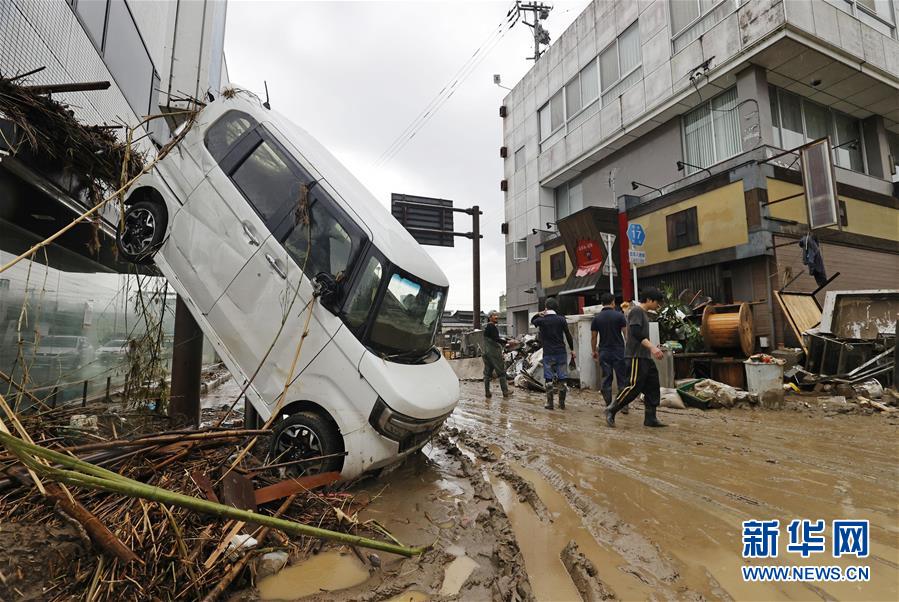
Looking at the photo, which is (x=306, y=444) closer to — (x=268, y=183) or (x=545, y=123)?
(x=268, y=183)

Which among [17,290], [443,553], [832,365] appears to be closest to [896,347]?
[832,365]

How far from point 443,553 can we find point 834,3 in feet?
57.2

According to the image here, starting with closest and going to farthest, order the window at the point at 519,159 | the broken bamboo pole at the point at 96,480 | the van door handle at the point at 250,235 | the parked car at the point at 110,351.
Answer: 1. the broken bamboo pole at the point at 96,480
2. the van door handle at the point at 250,235
3. the parked car at the point at 110,351
4. the window at the point at 519,159

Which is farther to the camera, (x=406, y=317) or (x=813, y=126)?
(x=813, y=126)

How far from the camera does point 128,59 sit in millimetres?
7207

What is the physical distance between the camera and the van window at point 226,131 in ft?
14.1

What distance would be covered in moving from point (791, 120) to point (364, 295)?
1549cm

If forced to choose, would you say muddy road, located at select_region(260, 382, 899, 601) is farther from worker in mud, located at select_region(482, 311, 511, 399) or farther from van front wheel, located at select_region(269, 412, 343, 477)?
worker in mud, located at select_region(482, 311, 511, 399)

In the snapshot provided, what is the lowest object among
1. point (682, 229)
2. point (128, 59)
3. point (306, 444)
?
point (306, 444)

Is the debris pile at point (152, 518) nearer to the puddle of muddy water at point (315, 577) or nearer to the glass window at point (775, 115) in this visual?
the puddle of muddy water at point (315, 577)

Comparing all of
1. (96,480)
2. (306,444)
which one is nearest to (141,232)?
(306,444)

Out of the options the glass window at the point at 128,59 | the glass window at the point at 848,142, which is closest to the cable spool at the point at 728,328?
the glass window at the point at 848,142

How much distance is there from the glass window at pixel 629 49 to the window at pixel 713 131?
329 centimetres

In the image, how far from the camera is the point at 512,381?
1158cm
